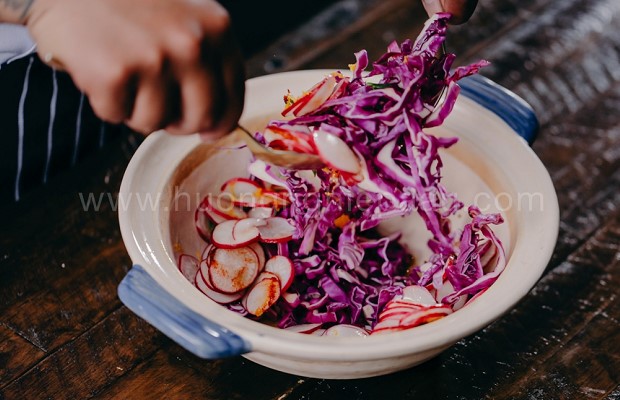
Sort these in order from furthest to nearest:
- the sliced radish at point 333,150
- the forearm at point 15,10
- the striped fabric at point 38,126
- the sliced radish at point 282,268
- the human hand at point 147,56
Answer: the striped fabric at point 38,126 → the sliced radish at point 282,268 → the sliced radish at point 333,150 → the forearm at point 15,10 → the human hand at point 147,56

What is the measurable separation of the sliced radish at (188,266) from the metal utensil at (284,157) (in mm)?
233

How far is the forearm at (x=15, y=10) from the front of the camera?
853 millimetres

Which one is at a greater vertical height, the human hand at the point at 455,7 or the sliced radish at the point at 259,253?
the human hand at the point at 455,7

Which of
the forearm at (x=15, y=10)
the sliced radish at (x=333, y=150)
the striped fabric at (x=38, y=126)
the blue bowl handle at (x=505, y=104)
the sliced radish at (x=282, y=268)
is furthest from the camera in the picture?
the striped fabric at (x=38, y=126)

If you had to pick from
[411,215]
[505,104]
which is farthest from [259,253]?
[505,104]

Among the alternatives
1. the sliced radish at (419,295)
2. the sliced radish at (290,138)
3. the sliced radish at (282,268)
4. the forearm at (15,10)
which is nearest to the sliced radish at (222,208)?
the sliced radish at (282,268)

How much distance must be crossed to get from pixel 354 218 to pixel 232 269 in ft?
0.77

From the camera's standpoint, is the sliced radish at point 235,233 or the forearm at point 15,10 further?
the sliced radish at point 235,233

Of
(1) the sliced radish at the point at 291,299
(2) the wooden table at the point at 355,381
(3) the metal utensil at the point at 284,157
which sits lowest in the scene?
(2) the wooden table at the point at 355,381

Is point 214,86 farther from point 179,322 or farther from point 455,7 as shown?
point 455,7

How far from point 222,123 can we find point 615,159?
3.57 feet

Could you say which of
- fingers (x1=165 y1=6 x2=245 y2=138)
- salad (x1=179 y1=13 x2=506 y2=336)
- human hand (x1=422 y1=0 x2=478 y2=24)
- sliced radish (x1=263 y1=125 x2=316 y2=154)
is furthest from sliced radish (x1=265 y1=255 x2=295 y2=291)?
human hand (x1=422 y1=0 x2=478 y2=24)

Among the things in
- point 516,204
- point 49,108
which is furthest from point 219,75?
point 49,108

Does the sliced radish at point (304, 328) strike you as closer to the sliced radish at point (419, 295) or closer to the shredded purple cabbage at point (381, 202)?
the shredded purple cabbage at point (381, 202)
